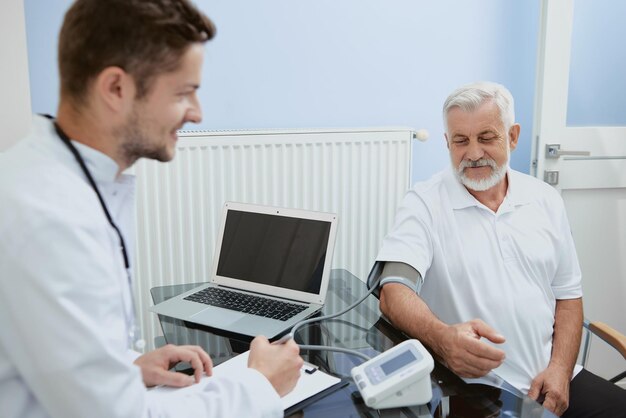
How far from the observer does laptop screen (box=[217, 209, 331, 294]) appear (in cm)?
146

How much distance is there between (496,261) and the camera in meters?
1.56

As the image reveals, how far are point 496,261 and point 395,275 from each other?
31 cm

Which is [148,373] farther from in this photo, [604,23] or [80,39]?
[604,23]

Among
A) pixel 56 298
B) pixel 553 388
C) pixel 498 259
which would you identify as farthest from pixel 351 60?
pixel 56 298

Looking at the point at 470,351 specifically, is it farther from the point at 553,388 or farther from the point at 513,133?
the point at 513,133

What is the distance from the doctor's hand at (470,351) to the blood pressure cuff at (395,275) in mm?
249

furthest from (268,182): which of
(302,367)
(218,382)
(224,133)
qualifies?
(218,382)

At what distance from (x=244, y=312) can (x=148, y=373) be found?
0.38m

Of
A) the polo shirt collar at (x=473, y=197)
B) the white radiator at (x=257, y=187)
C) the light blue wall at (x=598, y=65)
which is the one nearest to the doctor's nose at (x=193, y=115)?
the polo shirt collar at (x=473, y=197)

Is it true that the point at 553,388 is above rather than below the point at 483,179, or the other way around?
below

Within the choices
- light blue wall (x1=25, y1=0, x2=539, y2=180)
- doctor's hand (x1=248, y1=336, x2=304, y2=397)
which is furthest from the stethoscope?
light blue wall (x1=25, y1=0, x2=539, y2=180)

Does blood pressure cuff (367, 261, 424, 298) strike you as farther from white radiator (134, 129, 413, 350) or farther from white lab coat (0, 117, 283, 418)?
white radiator (134, 129, 413, 350)

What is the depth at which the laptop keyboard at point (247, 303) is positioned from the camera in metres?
1.37

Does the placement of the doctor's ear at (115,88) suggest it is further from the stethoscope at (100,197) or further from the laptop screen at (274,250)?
the laptop screen at (274,250)
